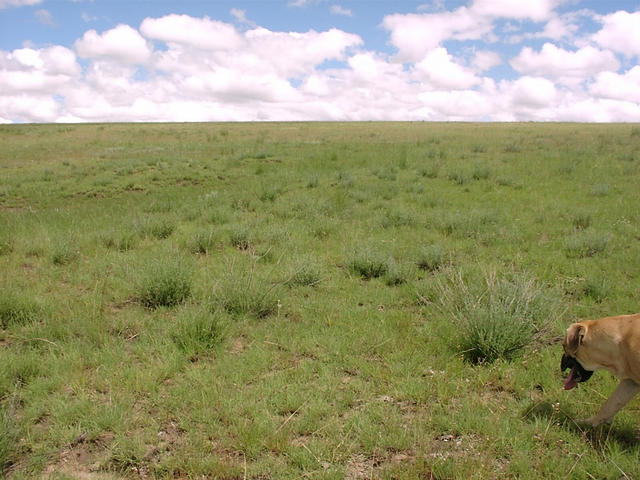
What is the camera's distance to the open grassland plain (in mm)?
3170

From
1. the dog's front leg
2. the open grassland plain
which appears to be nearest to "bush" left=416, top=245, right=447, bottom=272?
the open grassland plain

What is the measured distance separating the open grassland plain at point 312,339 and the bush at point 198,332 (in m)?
0.02

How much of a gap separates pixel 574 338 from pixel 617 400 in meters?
0.48

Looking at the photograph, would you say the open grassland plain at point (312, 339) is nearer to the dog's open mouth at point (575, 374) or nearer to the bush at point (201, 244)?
the bush at point (201, 244)

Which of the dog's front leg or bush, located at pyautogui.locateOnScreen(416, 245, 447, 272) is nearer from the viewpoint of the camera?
the dog's front leg

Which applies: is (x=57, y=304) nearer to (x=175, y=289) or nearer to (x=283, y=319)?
(x=175, y=289)

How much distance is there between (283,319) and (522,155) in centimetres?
1535

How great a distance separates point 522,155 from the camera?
17438mm

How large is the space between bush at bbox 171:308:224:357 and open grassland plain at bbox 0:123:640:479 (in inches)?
1.0

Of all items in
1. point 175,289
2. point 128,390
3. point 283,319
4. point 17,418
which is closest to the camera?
point 17,418

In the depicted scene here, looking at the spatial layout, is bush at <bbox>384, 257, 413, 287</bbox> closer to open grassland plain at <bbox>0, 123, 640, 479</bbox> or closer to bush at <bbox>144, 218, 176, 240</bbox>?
open grassland plain at <bbox>0, 123, 640, 479</bbox>

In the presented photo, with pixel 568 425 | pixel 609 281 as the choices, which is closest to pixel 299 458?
pixel 568 425

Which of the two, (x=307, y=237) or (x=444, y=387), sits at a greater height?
(x=307, y=237)

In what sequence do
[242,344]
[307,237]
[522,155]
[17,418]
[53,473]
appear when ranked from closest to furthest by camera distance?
[53,473]
[17,418]
[242,344]
[307,237]
[522,155]
